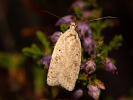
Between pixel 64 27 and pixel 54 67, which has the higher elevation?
pixel 64 27

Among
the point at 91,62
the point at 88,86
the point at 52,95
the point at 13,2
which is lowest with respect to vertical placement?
the point at 52,95

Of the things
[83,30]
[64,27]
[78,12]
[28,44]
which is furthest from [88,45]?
[28,44]

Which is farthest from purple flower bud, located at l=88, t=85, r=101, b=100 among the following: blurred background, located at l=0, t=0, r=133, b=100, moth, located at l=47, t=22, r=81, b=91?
blurred background, located at l=0, t=0, r=133, b=100

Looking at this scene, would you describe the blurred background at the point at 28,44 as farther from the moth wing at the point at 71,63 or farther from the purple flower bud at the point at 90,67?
the purple flower bud at the point at 90,67

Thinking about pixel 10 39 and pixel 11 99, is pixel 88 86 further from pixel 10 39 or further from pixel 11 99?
pixel 10 39

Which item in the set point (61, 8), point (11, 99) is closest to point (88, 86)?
point (61, 8)

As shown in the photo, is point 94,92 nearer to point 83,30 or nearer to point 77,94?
point 77,94

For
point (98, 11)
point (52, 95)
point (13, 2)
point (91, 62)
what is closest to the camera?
point (91, 62)

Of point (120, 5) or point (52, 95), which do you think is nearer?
point (52, 95)
